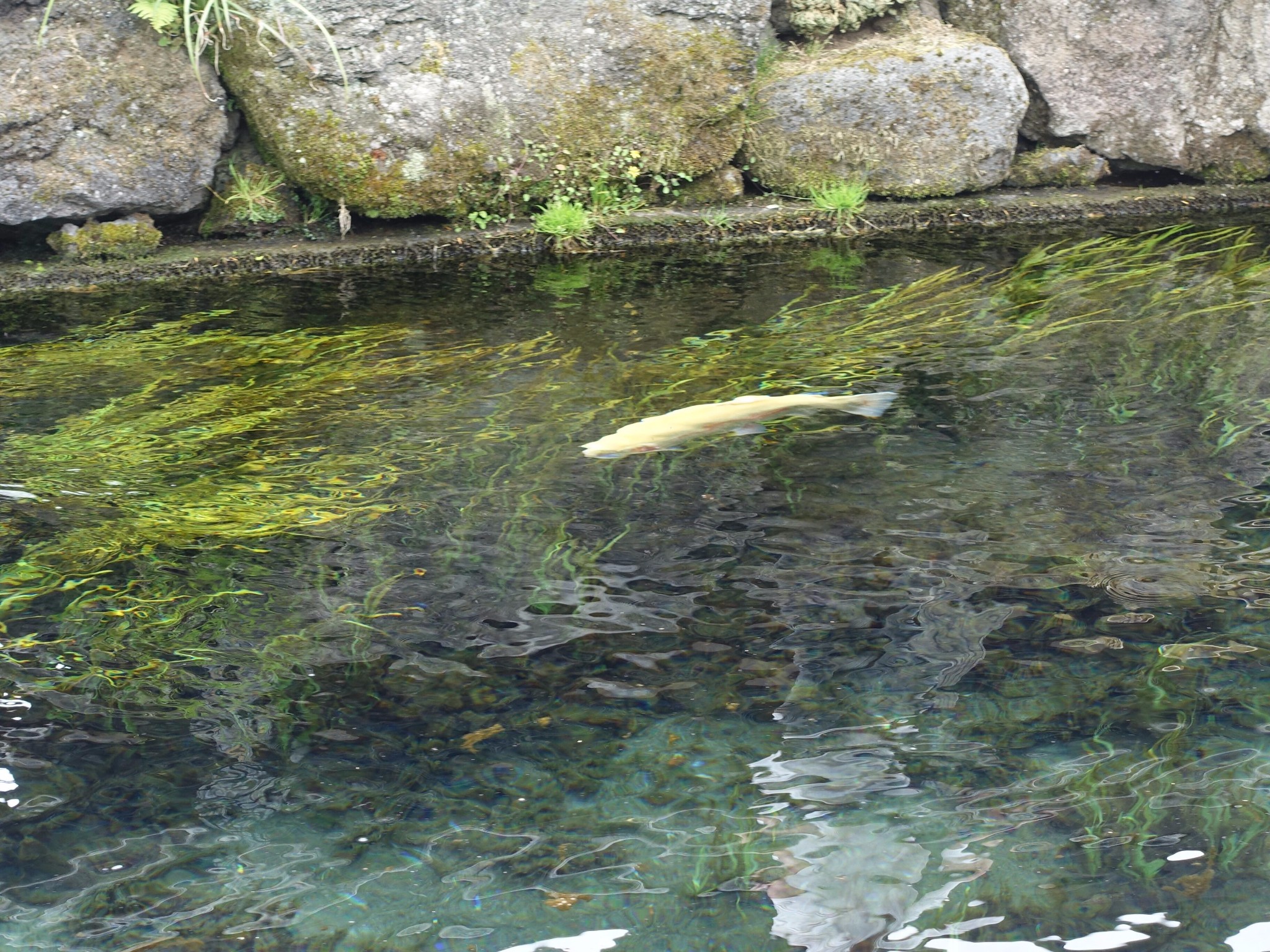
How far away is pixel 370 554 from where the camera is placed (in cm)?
347

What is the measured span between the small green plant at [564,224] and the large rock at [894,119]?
4.61 ft

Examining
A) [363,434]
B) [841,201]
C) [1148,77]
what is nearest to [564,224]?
[841,201]

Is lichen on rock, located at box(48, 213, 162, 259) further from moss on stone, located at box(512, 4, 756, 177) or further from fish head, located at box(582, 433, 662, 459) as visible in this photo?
fish head, located at box(582, 433, 662, 459)

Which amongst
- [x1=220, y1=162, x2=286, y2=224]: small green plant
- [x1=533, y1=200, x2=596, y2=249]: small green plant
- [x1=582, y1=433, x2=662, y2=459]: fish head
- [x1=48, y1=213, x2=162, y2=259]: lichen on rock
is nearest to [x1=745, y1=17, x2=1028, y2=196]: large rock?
[x1=533, y1=200, x2=596, y2=249]: small green plant

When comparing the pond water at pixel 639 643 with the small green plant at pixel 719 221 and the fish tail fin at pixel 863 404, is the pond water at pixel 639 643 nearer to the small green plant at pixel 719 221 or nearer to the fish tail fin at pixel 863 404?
the fish tail fin at pixel 863 404

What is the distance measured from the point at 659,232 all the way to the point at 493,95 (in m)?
1.31

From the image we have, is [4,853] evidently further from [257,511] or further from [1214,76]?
[1214,76]

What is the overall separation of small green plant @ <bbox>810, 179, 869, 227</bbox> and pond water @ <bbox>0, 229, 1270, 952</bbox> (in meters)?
2.03

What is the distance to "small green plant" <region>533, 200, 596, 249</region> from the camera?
22.3 feet

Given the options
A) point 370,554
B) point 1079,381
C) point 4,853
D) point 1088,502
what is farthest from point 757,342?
point 4,853

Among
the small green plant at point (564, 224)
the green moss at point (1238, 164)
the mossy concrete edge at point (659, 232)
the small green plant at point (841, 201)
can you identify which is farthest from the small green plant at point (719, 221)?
the green moss at point (1238, 164)

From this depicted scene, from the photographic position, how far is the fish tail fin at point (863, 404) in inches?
171

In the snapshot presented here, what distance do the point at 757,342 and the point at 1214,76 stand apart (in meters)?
4.71

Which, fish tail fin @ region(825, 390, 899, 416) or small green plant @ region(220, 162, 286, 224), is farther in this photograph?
small green plant @ region(220, 162, 286, 224)
